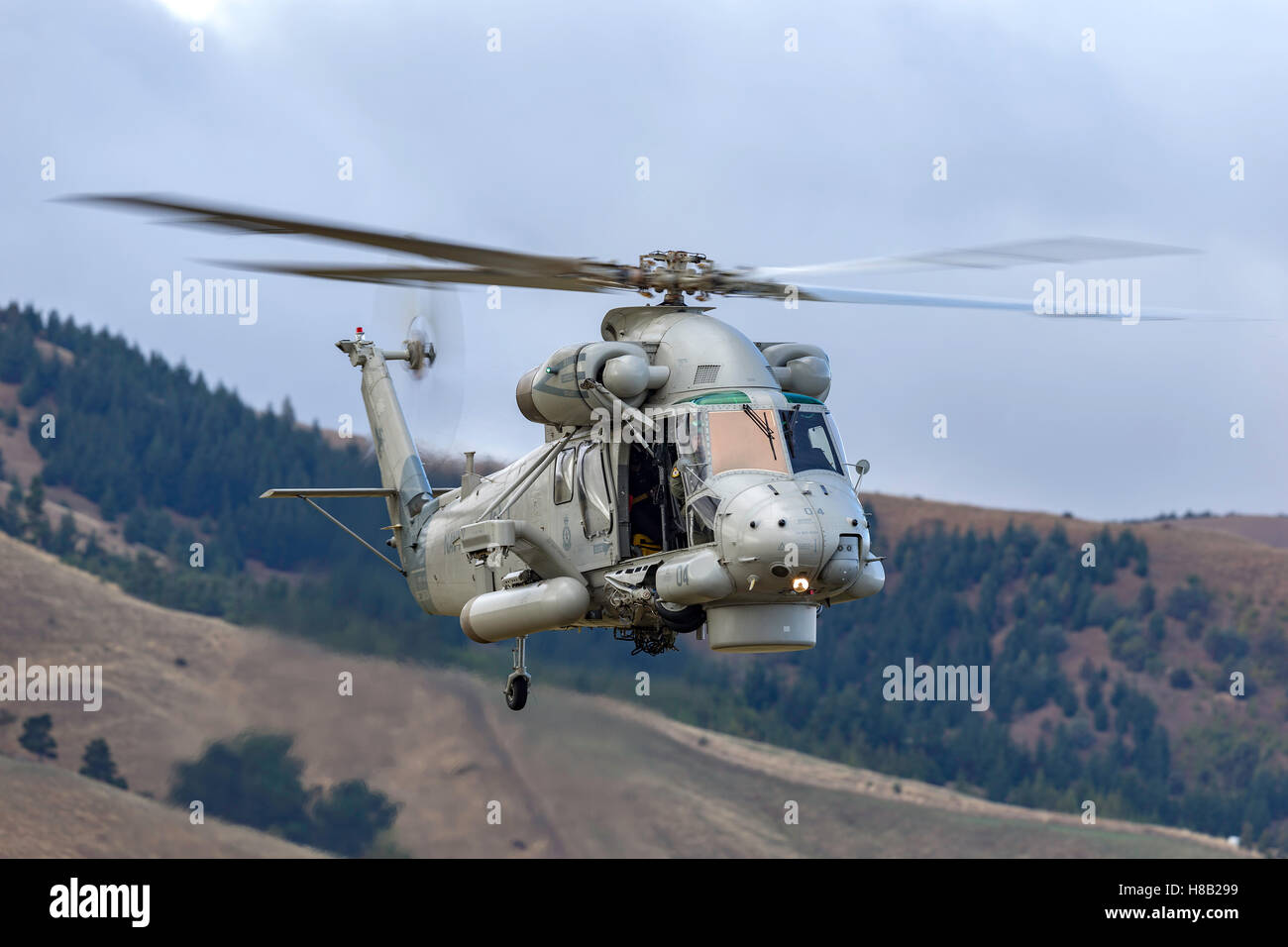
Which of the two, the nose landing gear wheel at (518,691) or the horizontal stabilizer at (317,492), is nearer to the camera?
the nose landing gear wheel at (518,691)

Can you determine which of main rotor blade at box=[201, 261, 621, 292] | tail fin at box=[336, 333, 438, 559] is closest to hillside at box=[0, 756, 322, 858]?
tail fin at box=[336, 333, 438, 559]

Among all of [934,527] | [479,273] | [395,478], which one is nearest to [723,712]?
[395,478]

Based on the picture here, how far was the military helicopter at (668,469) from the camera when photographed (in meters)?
17.4

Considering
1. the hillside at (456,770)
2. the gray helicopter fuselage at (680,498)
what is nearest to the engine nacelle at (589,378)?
the gray helicopter fuselage at (680,498)

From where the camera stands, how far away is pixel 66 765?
104 feet

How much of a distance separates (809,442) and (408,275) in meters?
4.36

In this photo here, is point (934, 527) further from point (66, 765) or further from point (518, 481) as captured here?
point (518, 481)

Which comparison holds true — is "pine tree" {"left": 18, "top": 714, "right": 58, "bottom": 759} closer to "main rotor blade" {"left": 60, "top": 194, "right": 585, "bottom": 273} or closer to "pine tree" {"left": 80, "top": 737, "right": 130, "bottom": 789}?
"pine tree" {"left": 80, "top": 737, "right": 130, "bottom": 789}

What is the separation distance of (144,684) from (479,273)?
18.2 meters

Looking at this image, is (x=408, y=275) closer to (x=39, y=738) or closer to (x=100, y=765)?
(x=100, y=765)

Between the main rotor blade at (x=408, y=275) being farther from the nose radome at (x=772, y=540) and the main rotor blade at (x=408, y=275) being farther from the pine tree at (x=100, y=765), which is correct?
the pine tree at (x=100, y=765)

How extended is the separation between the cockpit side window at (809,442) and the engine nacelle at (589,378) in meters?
1.43

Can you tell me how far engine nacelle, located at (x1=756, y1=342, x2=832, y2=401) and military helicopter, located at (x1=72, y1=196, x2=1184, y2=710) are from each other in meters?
0.02
